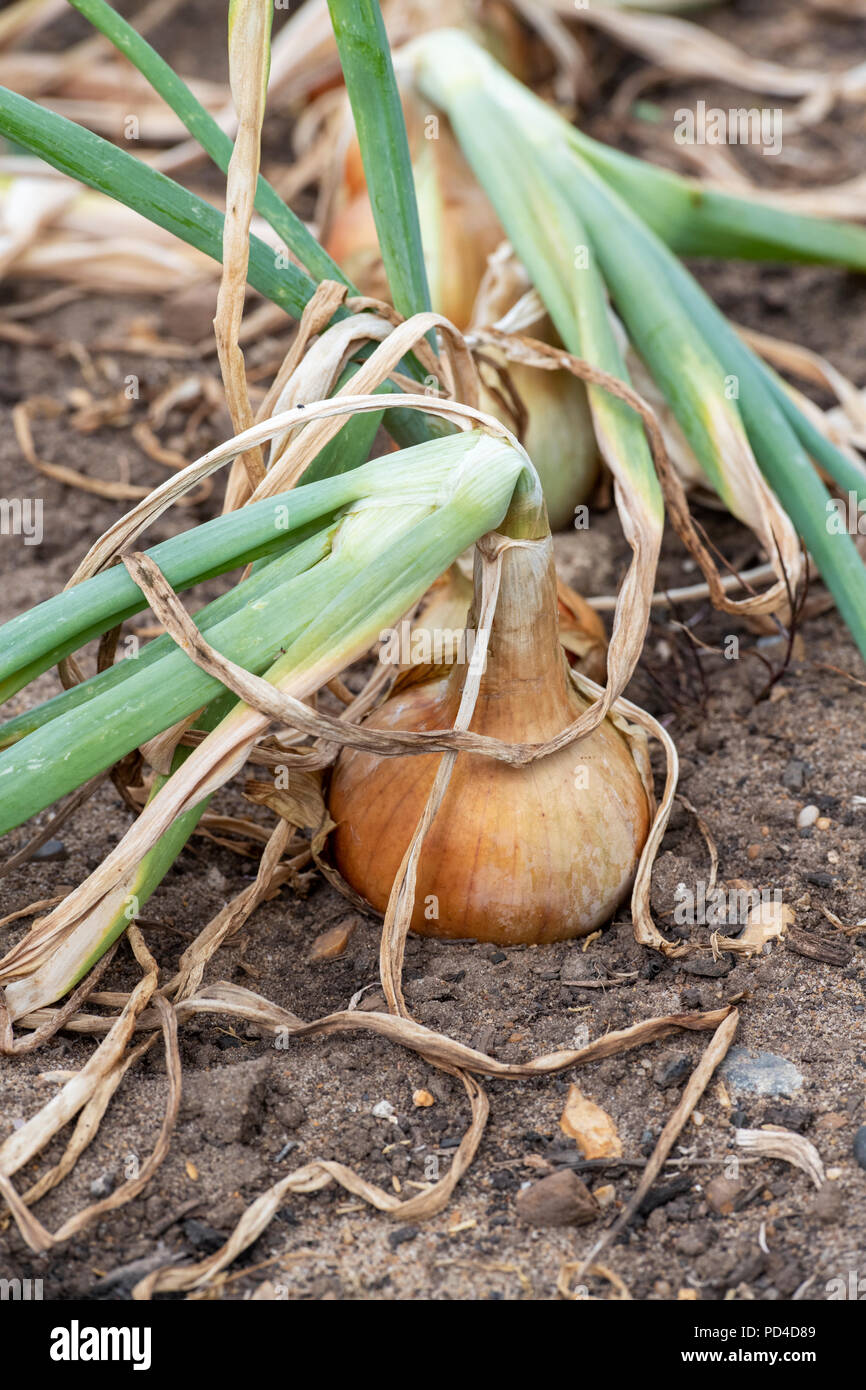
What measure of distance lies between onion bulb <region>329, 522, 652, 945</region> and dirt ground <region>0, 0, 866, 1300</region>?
0.04 metres

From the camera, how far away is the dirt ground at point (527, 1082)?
957 millimetres

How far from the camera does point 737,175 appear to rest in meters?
2.53

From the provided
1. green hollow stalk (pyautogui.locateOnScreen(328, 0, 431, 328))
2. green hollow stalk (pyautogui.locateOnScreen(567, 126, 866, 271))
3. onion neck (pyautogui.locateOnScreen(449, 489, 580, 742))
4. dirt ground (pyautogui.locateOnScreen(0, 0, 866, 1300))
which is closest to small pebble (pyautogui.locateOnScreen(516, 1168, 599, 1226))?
dirt ground (pyautogui.locateOnScreen(0, 0, 866, 1300))

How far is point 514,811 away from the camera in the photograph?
1157mm

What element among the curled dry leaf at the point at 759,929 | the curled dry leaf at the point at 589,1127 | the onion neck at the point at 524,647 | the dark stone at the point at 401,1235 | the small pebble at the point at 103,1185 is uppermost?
the onion neck at the point at 524,647

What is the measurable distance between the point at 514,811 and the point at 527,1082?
233mm

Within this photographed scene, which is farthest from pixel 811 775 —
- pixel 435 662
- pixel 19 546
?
pixel 19 546

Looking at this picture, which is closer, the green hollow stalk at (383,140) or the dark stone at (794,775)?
the green hollow stalk at (383,140)

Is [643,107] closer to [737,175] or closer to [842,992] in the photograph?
[737,175]

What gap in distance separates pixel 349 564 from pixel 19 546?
928 mm

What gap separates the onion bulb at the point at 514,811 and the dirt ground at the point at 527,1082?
0.04 meters

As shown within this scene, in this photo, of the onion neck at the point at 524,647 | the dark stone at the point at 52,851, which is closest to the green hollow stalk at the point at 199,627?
the onion neck at the point at 524,647

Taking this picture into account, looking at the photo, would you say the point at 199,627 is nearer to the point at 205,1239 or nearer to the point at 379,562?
the point at 379,562

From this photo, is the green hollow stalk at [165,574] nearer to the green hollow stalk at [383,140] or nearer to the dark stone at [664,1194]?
the green hollow stalk at [383,140]
